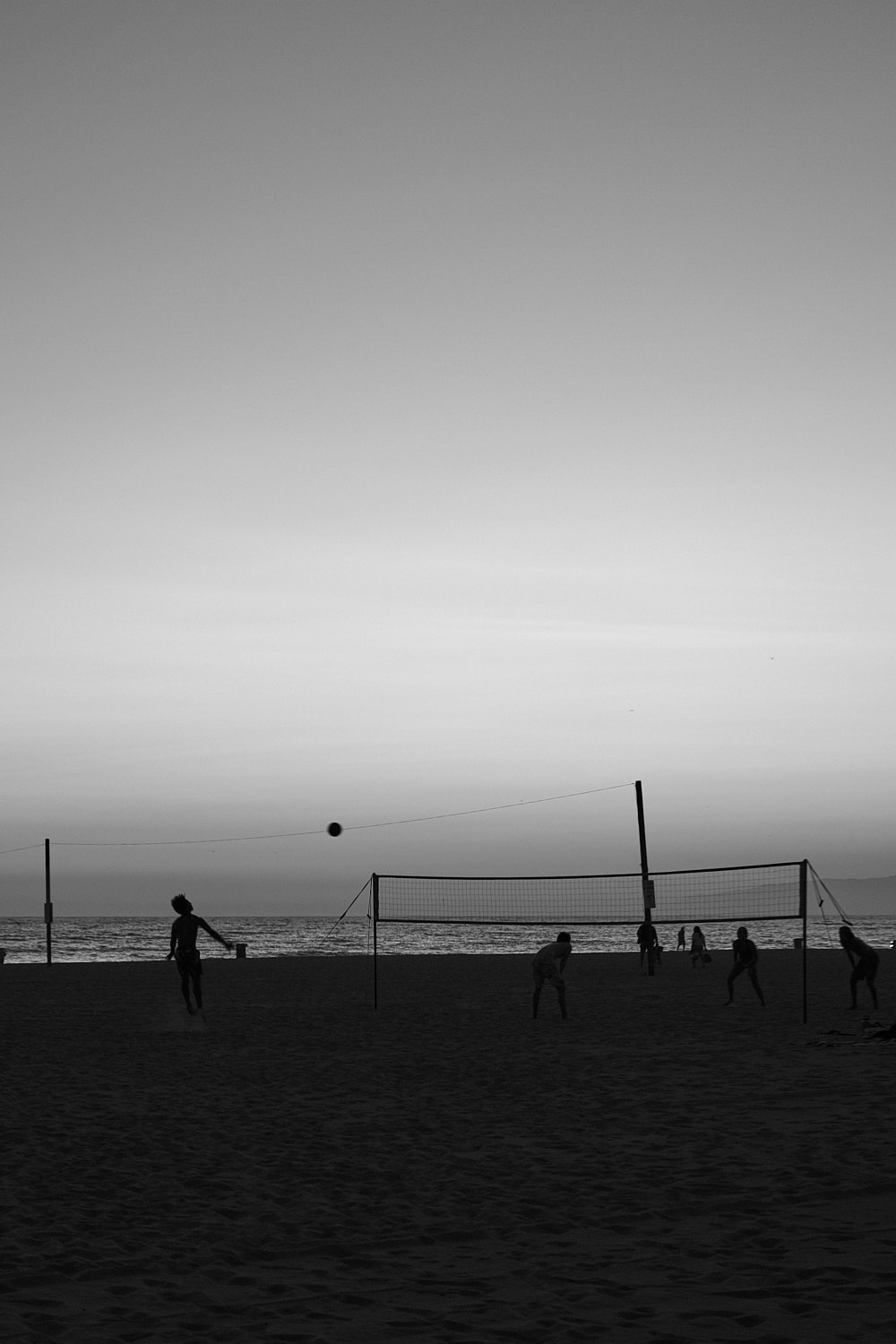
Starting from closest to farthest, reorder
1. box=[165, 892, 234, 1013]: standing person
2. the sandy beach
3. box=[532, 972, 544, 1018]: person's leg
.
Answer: the sandy beach
box=[165, 892, 234, 1013]: standing person
box=[532, 972, 544, 1018]: person's leg

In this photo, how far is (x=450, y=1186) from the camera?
6.82 m

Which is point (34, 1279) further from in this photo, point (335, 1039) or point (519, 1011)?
point (519, 1011)

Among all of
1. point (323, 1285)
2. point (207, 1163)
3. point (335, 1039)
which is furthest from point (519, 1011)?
point (323, 1285)

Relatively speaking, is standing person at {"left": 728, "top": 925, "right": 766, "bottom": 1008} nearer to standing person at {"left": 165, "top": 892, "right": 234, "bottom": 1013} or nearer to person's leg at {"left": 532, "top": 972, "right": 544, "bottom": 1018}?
person's leg at {"left": 532, "top": 972, "right": 544, "bottom": 1018}

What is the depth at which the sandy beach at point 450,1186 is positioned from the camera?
4.71 m

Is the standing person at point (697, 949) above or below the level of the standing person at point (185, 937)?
below

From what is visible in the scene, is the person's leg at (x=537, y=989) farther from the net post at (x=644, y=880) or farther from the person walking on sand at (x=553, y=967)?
the net post at (x=644, y=880)

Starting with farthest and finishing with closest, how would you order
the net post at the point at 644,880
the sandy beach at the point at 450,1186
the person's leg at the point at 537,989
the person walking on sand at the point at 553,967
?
the net post at the point at 644,880
the person's leg at the point at 537,989
the person walking on sand at the point at 553,967
the sandy beach at the point at 450,1186

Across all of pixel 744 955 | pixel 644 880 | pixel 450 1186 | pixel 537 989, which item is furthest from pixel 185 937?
pixel 644 880

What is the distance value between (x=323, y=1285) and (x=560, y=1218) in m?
1.53

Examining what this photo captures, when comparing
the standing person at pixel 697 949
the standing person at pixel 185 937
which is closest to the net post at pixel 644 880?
the standing person at pixel 697 949

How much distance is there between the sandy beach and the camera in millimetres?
4715

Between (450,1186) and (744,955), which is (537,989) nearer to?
(744,955)

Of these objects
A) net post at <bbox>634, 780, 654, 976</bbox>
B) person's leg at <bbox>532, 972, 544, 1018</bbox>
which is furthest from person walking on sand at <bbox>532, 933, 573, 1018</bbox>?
net post at <bbox>634, 780, 654, 976</bbox>
